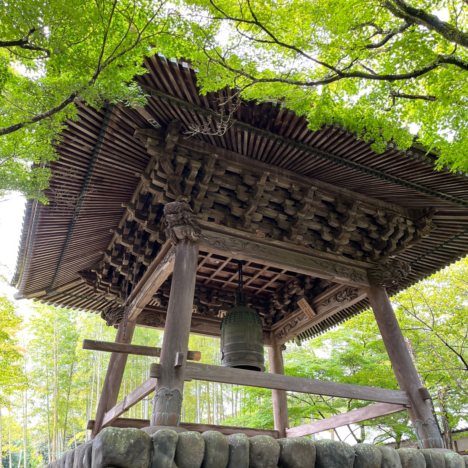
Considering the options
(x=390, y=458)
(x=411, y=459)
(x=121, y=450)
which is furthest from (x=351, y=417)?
(x=121, y=450)

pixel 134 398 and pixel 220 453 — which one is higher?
pixel 134 398

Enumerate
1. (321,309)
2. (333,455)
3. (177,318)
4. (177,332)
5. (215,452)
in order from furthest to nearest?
1. (321,309)
2. (177,318)
3. (177,332)
4. (333,455)
5. (215,452)

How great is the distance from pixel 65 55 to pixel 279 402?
706 centimetres

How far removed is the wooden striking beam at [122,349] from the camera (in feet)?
13.6

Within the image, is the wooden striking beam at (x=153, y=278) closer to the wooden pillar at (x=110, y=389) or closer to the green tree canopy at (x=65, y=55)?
the wooden pillar at (x=110, y=389)

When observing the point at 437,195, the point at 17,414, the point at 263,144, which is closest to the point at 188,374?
the point at 263,144

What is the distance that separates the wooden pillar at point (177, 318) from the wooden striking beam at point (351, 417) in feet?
10.0

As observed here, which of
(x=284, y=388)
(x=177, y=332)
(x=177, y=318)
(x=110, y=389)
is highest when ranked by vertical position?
(x=177, y=318)

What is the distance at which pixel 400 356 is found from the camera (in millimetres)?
5539

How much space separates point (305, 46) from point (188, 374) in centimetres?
381

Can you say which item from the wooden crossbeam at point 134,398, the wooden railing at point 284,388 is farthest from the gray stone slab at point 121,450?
the wooden crossbeam at point 134,398

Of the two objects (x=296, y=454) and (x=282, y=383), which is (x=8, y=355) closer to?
(x=282, y=383)

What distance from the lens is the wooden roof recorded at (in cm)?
443

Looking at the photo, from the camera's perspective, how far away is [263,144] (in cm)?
506
